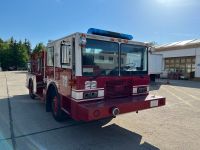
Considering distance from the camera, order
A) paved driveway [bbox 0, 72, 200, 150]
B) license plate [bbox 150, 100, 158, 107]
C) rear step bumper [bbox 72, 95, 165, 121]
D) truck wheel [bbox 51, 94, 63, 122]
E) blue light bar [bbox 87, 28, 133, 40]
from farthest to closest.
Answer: truck wheel [bbox 51, 94, 63, 122] < license plate [bbox 150, 100, 158, 107] < blue light bar [bbox 87, 28, 133, 40] < paved driveway [bbox 0, 72, 200, 150] < rear step bumper [bbox 72, 95, 165, 121]

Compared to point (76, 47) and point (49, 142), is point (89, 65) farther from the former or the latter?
point (49, 142)

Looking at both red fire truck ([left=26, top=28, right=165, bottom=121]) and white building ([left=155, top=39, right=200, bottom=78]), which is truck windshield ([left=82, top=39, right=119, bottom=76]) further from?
white building ([left=155, top=39, right=200, bottom=78])

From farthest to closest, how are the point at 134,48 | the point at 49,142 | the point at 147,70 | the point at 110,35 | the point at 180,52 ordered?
the point at 180,52, the point at 147,70, the point at 134,48, the point at 110,35, the point at 49,142

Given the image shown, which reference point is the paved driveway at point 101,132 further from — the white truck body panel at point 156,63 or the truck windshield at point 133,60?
the white truck body panel at point 156,63

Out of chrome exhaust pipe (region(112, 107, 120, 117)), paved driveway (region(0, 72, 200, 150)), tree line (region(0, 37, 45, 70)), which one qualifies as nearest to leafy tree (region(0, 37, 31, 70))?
tree line (region(0, 37, 45, 70))

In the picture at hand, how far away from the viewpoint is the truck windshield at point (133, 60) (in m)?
5.94

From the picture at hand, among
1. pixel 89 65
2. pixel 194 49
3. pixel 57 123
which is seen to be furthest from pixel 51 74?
pixel 194 49

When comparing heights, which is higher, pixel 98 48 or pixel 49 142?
pixel 98 48

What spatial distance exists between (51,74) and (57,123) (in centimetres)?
158

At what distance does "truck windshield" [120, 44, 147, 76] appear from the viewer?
5938mm

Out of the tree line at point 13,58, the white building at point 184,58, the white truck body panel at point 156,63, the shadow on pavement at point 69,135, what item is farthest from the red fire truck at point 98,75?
the tree line at point 13,58

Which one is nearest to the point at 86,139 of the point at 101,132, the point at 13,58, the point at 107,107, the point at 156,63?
the point at 101,132

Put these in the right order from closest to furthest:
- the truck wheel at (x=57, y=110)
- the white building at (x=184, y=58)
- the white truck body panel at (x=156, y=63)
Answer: the truck wheel at (x=57, y=110) < the white truck body panel at (x=156, y=63) < the white building at (x=184, y=58)

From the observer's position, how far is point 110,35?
5.73 meters
